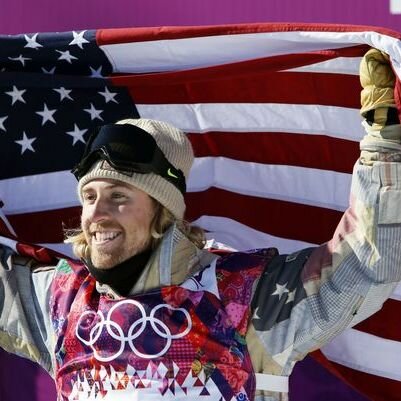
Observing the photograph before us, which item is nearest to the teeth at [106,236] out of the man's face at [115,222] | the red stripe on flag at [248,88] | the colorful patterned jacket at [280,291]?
the man's face at [115,222]

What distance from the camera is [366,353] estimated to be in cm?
267

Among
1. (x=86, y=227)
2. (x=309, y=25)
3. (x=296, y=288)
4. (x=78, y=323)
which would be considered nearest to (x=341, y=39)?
(x=309, y=25)

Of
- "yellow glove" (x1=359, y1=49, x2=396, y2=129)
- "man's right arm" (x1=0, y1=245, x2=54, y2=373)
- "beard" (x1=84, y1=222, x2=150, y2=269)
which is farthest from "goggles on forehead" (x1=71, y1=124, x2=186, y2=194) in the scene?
"yellow glove" (x1=359, y1=49, x2=396, y2=129)

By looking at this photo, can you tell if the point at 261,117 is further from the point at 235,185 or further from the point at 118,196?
the point at 118,196

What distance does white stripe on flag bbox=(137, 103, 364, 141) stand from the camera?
8.59 ft

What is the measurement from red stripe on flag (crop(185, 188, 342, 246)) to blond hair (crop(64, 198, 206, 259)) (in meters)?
0.33

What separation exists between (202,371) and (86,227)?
406 millimetres

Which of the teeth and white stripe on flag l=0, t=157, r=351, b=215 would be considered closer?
the teeth

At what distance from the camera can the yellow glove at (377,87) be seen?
2.18m

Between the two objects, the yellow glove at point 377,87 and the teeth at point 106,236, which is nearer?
the yellow glove at point 377,87

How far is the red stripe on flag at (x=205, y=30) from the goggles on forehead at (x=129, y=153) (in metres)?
0.22

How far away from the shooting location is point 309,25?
2314 millimetres

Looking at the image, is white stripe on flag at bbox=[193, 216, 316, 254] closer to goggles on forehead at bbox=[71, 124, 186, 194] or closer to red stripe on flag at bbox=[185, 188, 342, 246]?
red stripe on flag at bbox=[185, 188, 342, 246]

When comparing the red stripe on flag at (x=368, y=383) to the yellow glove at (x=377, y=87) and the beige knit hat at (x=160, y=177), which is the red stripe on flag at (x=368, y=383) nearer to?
the beige knit hat at (x=160, y=177)
